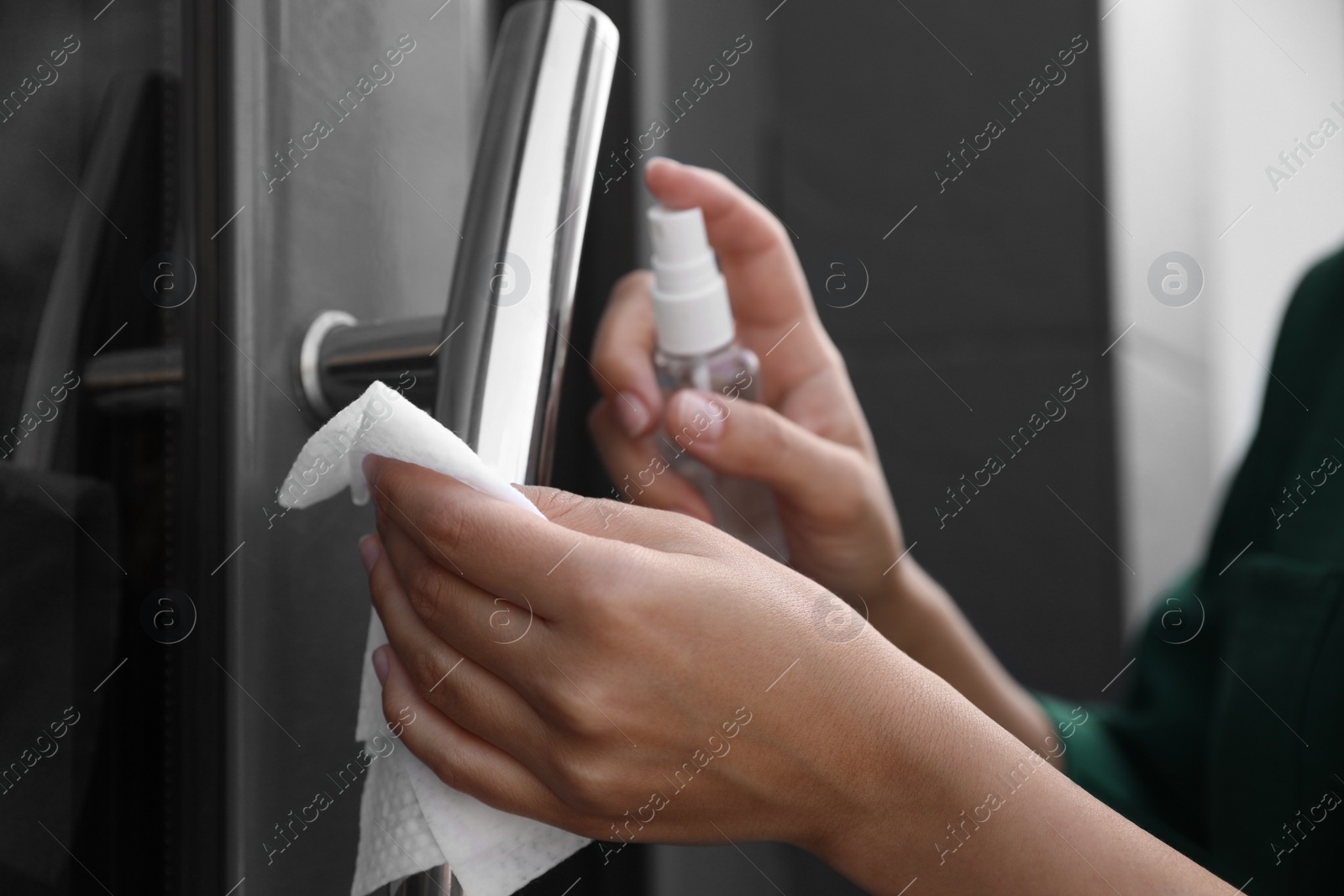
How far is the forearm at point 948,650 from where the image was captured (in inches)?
15.7

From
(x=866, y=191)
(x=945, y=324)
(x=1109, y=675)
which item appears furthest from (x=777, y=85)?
(x=1109, y=675)

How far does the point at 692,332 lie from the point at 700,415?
0.09 ft

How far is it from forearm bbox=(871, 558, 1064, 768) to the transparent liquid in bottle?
66 mm

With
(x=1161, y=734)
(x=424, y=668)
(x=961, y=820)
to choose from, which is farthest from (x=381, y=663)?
(x=1161, y=734)

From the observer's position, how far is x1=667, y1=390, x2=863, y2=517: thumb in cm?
28

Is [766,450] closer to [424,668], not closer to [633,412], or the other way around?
[633,412]

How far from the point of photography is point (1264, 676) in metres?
0.36

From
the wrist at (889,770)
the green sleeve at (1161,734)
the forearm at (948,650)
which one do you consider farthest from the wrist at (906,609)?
the wrist at (889,770)

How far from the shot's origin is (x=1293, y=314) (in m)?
0.44

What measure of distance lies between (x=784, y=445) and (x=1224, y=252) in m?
0.52

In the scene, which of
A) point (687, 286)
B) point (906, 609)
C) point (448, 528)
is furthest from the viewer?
point (906, 609)

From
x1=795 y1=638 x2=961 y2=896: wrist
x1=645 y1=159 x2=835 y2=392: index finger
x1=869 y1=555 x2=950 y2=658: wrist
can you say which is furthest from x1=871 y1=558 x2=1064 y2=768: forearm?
x1=795 y1=638 x2=961 y2=896: wrist

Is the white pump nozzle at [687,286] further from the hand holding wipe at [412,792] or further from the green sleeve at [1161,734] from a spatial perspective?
the green sleeve at [1161,734]

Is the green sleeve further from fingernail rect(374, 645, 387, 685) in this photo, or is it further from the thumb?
fingernail rect(374, 645, 387, 685)
